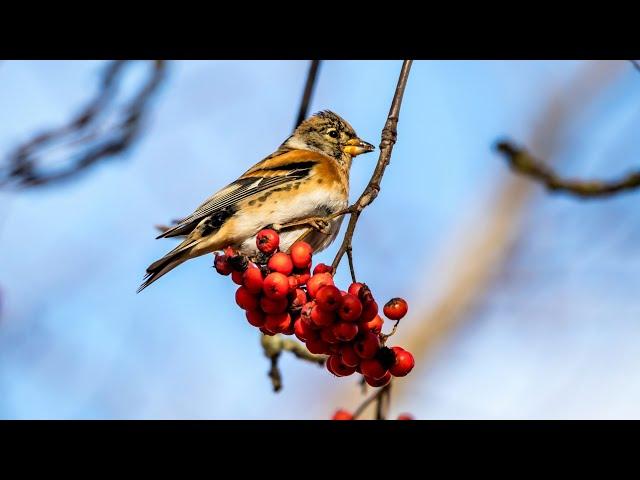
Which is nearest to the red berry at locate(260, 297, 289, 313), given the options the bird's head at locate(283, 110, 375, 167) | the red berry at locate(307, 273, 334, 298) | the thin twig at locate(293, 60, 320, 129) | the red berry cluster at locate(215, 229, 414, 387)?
the red berry cluster at locate(215, 229, 414, 387)

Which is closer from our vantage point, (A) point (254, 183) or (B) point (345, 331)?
(B) point (345, 331)

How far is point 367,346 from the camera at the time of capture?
2.26m

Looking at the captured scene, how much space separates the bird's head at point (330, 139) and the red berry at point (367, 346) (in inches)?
73.7

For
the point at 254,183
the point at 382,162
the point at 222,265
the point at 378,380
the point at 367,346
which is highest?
the point at 254,183

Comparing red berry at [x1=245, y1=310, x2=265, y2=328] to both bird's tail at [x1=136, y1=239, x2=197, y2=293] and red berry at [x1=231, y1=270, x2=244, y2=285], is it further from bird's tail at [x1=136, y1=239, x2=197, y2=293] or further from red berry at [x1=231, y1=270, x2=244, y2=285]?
bird's tail at [x1=136, y1=239, x2=197, y2=293]

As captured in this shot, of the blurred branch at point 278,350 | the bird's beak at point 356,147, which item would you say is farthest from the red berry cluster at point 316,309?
the bird's beak at point 356,147

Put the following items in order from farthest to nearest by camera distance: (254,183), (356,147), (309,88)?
1. (356,147)
2. (254,183)
3. (309,88)

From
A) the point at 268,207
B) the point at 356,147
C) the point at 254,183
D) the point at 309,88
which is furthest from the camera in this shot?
the point at 356,147

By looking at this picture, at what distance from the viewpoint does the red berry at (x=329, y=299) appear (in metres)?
2.25

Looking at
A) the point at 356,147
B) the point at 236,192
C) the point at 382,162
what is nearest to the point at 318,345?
the point at 382,162

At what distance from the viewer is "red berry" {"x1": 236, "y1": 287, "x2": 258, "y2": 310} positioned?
2.52 metres

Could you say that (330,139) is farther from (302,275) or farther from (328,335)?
(328,335)

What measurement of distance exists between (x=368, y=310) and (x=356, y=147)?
189 cm

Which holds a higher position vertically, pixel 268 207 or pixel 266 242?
pixel 268 207
